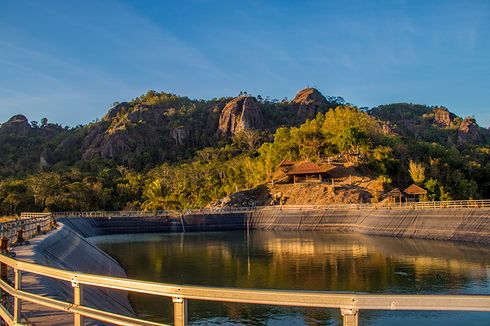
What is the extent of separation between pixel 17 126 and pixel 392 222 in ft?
506

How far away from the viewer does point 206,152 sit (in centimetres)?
12294

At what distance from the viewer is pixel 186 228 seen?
220 ft

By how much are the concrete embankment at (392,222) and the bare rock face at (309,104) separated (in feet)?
309

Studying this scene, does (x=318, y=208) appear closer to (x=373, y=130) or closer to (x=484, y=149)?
(x=373, y=130)

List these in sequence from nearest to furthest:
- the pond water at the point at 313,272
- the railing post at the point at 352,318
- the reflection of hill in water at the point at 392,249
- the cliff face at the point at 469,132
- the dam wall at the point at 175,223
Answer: the railing post at the point at 352,318 < the pond water at the point at 313,272 < the reflection of hill in water at the point at 392,249 < the dam wall at the point at 175,223 < the cliff face at the point at 469,132

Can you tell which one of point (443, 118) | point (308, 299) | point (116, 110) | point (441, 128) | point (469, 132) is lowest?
point (308, 299)

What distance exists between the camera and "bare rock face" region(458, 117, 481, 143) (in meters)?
154

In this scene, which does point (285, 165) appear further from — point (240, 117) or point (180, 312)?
point (180, 312)

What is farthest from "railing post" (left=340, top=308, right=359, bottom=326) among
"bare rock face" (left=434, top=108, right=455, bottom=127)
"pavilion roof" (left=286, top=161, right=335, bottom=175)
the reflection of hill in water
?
"bare rock face" (left=434, top=108, right=455, bottom=127)

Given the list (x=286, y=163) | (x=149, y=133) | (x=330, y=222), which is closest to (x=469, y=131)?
(x=286, y=163)

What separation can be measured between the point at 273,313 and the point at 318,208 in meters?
47.6

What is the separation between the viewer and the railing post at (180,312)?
4359 millimetres

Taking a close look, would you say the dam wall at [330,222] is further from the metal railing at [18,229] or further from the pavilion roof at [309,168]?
the metal railing at [18,229]

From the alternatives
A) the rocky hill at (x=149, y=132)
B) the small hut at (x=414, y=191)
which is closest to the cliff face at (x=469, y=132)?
the rocky hill at (x=149, y=132)
